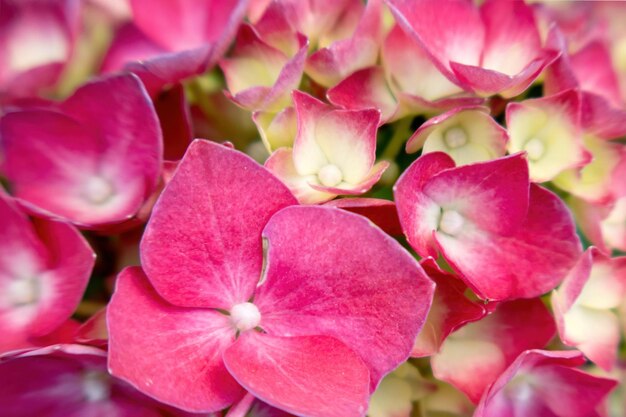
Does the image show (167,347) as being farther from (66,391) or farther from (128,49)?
(128,49)

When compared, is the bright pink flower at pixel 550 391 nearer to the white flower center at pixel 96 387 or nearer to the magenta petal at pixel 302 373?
the magenta petal at pixel 302 373

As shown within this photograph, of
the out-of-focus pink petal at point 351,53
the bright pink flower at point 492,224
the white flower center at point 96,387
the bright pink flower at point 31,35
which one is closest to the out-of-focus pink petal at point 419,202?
the bright pink flower at point 492,224

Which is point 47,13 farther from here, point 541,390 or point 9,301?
point 541,390

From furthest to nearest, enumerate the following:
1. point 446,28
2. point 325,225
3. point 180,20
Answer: point 180,20 → point 446,28 → point 325,225

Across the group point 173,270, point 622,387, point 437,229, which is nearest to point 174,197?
point 173,270

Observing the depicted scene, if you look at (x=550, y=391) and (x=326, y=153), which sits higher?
(x=326, y=153)

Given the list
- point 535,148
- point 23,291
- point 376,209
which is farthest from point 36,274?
point 535,148
